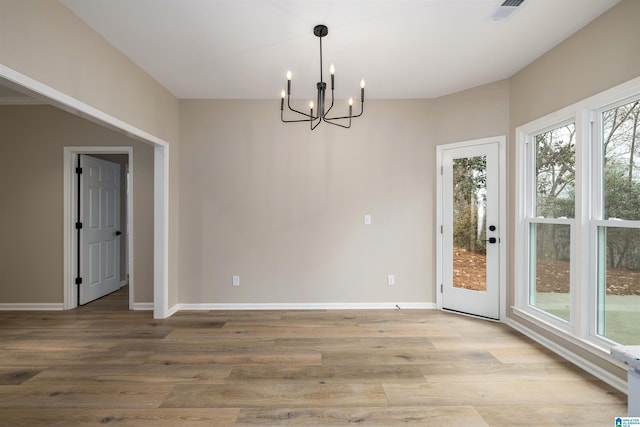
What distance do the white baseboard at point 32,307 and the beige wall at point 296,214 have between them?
1583 mm

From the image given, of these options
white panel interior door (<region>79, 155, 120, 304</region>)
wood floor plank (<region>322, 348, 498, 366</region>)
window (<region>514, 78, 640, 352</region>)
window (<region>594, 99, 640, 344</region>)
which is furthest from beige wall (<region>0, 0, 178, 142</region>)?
window (<region>594, 99, 640, 344</region>)

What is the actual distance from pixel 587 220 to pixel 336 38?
253 centimetres

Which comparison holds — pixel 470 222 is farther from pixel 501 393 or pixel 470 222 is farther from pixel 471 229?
pixel 501 393

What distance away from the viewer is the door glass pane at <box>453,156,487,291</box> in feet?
12.6

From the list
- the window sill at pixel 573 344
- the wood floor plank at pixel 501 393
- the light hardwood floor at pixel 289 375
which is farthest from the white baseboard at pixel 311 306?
the wood floor plank at pixel 501 393

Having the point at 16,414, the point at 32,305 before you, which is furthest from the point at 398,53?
the point at 32,305

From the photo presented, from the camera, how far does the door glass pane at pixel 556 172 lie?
9.40ft

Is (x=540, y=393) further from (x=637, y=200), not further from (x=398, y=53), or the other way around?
(x=398, y=53)

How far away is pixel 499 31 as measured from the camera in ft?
8.70

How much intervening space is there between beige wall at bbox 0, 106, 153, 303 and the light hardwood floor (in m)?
0.64

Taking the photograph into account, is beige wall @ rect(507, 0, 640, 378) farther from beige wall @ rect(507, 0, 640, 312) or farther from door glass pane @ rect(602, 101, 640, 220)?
door glass pane @ rect(602, 101, 640, 220)

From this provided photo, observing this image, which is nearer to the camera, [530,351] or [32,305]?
[530,351]

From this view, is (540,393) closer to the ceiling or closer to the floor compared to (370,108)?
closer to the floor

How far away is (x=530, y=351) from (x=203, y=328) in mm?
3212
